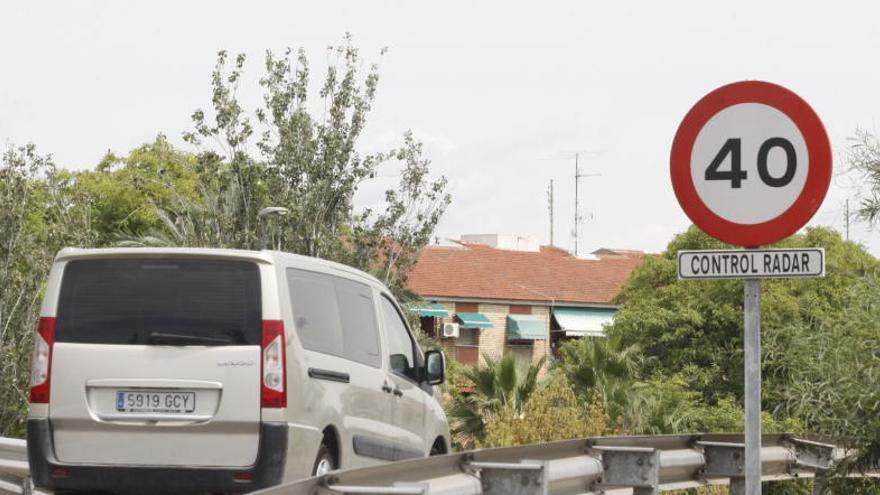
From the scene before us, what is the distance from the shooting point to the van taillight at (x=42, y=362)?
10094mm

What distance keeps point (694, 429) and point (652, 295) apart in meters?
14.3

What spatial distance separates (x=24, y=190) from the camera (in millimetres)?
40406

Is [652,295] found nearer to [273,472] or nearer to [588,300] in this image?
[588,300]

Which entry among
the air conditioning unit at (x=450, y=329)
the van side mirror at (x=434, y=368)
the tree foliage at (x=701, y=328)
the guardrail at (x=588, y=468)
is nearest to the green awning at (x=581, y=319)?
the air conditioning unit at (x=450, y=329)

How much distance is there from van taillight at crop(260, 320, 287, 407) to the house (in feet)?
224

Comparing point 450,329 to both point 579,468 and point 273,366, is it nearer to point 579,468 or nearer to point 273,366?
point 273,366

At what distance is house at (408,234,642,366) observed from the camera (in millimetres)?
82438

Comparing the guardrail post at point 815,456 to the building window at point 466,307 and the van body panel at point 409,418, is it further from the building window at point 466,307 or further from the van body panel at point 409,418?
the building window at point 466,307

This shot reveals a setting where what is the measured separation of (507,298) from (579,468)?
244ft

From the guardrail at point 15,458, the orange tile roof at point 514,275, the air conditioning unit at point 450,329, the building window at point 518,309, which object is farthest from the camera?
the building window at point 518,309

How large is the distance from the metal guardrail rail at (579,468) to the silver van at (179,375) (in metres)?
1.56

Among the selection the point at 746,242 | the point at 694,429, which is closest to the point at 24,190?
the point at 694,429

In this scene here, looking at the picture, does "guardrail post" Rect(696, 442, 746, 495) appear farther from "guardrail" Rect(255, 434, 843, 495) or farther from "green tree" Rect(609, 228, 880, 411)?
"green tree" Rect(609, 228, 880, 411)

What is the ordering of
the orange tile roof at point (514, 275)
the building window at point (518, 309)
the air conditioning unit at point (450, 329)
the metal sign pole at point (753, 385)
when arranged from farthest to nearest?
the building window at point (518, 309)
the orange tile roof at point (514, 275)
the air conditioning unit at point (450, 329)
the metal sign pole at point (753, 385)
